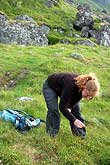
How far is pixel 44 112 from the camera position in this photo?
16016 millimetres

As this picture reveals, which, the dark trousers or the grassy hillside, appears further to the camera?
the dark trousers

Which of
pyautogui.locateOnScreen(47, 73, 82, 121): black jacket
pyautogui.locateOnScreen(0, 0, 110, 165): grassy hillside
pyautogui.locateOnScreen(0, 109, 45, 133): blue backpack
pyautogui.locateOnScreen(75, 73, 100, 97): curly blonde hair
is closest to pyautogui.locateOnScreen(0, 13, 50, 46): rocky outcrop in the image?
pyautogui.locateOnScreen(0, 0, 110, 165): grassy hillside

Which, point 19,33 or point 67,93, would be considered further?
point 19,33

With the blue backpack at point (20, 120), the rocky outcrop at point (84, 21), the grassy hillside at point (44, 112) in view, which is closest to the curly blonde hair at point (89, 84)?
the grassy hillside at point (44, 112)

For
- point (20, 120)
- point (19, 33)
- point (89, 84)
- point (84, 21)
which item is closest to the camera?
point (89, 84)

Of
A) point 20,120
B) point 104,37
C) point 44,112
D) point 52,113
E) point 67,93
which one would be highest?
point 67,93

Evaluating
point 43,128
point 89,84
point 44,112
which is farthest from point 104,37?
point 89,84

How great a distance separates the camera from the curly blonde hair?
1105 centimetres

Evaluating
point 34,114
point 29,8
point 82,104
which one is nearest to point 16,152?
point 34,114

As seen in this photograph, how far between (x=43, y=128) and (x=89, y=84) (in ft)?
10.5

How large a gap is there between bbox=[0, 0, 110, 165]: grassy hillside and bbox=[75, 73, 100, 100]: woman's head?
1966 millimetres

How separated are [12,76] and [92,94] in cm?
1210

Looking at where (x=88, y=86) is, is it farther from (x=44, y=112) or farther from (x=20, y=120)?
(x=44, y=112)

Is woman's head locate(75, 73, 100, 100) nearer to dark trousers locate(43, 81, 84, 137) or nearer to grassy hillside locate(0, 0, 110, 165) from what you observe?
dark trousers locate(43, 81, 84, 137)
